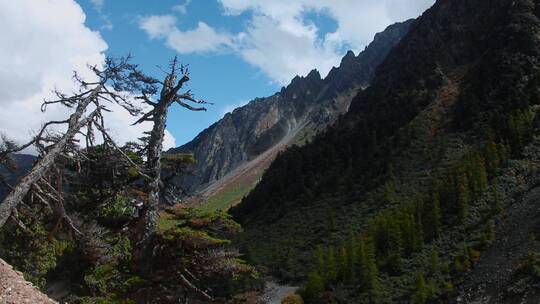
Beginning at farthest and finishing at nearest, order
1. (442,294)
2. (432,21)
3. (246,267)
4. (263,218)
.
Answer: (432,21) → (263,218) → (442,294) → (246,267)

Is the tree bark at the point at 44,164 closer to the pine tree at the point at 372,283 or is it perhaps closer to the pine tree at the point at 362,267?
the pine tree at the point at 372,283

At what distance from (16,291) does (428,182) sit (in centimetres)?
7240

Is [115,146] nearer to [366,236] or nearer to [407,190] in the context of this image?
[366,236]

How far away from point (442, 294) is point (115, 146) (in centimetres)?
4085

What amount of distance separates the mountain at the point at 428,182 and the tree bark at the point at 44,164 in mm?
35878

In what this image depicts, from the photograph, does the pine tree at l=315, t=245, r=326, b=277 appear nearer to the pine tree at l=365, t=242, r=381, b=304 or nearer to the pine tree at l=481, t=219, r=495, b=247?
the pine tree at l=365, t=242, r=381, b=304

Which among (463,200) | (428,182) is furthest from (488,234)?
(428,182)

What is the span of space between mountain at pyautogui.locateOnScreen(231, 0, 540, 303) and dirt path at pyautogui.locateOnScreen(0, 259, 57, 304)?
3655 cm

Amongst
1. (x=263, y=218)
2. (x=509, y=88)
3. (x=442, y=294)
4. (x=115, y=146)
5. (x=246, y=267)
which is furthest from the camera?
(x=263, y=218)

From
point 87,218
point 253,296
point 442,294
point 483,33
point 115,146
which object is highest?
point 483,33

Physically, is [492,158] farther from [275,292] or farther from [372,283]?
[275,292]

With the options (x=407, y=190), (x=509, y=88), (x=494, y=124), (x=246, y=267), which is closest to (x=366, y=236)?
(x=407, y=190)

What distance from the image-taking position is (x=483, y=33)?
111 m

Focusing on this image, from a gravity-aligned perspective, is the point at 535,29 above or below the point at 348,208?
above
